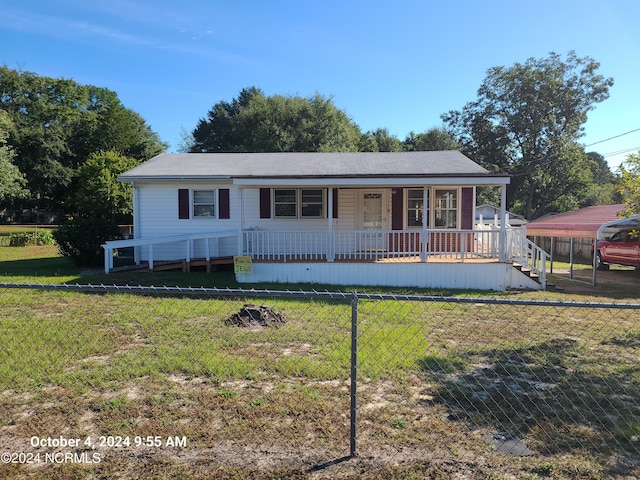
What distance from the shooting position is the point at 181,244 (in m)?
13.9

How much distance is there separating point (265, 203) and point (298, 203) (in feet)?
3.59

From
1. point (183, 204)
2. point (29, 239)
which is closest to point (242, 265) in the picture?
point (183, 204)

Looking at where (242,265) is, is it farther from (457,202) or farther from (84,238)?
(457,202)

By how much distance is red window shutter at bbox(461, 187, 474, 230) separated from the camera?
12930 mm

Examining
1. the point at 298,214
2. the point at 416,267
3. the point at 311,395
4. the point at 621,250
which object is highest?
the point at 298,214

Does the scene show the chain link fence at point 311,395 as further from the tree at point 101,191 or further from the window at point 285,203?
the tree at point 101,191

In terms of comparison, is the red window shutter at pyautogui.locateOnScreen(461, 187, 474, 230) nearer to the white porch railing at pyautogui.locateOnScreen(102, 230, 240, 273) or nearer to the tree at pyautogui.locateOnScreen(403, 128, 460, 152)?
the white porch railing at pyautogui.locateOnScreen(102, 230, 240, 273)

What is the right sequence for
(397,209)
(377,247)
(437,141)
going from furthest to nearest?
(437,141) < (397,209) < (377,247)

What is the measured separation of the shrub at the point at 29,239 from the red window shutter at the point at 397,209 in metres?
18.8

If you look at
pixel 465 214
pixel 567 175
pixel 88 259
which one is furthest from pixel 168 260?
pixel 567 175

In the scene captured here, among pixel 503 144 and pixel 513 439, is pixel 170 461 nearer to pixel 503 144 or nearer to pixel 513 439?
pixel 513 439

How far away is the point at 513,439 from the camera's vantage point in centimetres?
344

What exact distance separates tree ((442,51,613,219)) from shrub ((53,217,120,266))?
3131 centimetres

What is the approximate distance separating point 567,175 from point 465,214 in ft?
91.6
